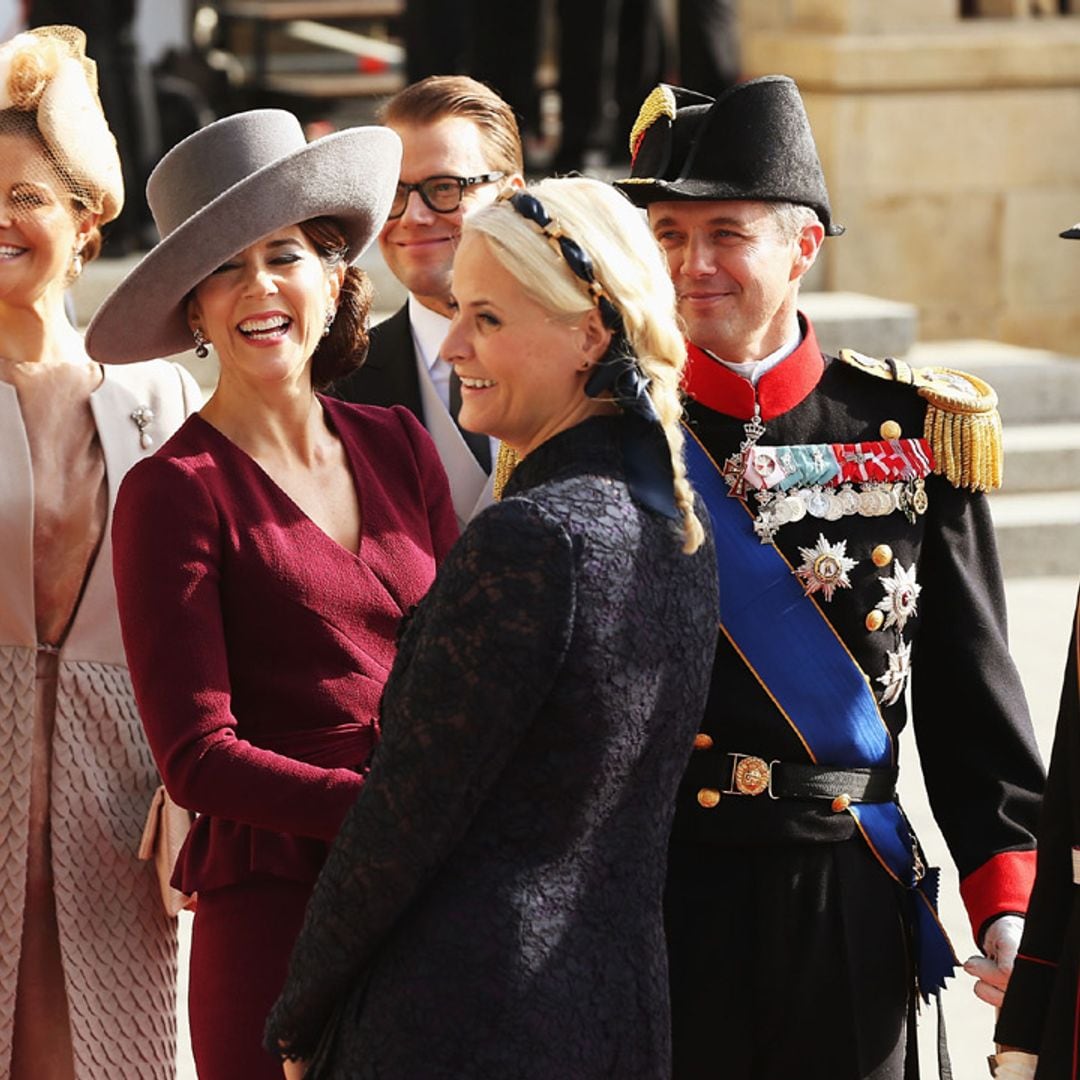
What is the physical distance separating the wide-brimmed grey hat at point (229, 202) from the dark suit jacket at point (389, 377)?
614 mm

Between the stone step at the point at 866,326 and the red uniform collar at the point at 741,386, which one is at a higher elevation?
the red uniform collar at the point at 741,386

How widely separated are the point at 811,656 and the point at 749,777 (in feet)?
0.54

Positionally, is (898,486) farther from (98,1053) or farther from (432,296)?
(98,1053)

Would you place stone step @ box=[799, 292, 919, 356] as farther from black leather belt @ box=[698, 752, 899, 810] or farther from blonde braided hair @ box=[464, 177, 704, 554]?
blonde braided hair @ box=[464, 177, 704, 554]

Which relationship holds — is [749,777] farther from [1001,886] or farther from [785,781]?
[1001,886]

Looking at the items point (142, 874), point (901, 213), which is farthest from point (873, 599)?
point (901, 213)

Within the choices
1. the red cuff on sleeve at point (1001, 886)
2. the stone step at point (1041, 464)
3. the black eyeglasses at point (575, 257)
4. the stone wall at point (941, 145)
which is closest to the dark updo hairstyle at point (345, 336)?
the black eyeglasses at point (575, 257)

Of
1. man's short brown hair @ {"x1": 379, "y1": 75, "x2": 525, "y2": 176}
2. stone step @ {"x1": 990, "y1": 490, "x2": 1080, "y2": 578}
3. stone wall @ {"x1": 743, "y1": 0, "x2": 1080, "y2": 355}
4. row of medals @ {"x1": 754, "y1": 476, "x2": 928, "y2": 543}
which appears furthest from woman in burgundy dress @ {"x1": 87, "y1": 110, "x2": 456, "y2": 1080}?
stone wall @ {"x1": 743, "y1": 0, "x2": 1080, "y2": 355}

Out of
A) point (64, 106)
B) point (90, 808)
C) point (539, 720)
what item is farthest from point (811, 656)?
point (64, 106)

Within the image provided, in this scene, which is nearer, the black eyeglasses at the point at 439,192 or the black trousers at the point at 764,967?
the black trousers at the point at 764,967

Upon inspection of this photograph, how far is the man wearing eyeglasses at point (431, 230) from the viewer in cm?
349

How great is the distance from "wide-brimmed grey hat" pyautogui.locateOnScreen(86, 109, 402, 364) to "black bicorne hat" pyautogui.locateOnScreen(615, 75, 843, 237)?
1.14 ft

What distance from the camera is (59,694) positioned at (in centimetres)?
298

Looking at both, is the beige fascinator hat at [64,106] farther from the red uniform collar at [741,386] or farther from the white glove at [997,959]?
the white glove at [997,959]
